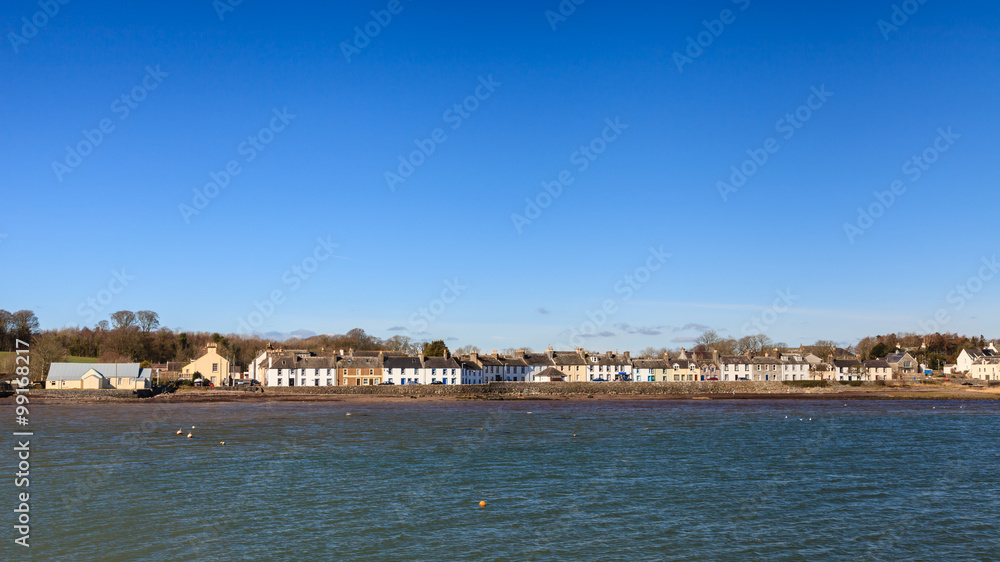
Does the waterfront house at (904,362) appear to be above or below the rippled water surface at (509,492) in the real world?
above

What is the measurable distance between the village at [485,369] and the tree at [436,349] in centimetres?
252

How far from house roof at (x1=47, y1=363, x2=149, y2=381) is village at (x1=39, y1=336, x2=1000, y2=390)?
0.34ft

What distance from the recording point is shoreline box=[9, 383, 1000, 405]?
3135 inches

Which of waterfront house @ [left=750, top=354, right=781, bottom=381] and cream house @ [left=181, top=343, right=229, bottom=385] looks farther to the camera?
waterfront house @ [left=750, top=354, right=781, bottom=381]

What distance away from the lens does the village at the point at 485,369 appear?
9238cm

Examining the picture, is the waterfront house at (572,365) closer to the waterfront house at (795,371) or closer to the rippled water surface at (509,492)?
the waterfront house at (795,371)

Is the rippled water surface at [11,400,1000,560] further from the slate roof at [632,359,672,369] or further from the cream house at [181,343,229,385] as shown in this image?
the slate roof at [632,359,672,369]

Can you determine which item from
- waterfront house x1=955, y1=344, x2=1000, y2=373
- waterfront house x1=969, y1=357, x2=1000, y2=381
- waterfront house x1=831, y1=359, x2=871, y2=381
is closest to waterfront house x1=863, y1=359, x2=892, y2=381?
waterfront house x1=831, y1=359, x2=871, y2=381

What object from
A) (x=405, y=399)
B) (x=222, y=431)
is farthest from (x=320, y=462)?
(x=405, y=399)

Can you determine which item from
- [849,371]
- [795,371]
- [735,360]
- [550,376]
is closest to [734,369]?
[735,360]

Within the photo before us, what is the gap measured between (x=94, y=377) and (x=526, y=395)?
53983 millimetres

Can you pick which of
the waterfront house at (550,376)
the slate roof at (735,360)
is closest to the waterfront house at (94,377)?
the waterfront house at (550,376)

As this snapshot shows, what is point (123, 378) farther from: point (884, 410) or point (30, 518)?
point (884, 410)

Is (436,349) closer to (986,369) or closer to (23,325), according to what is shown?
(23,325)
